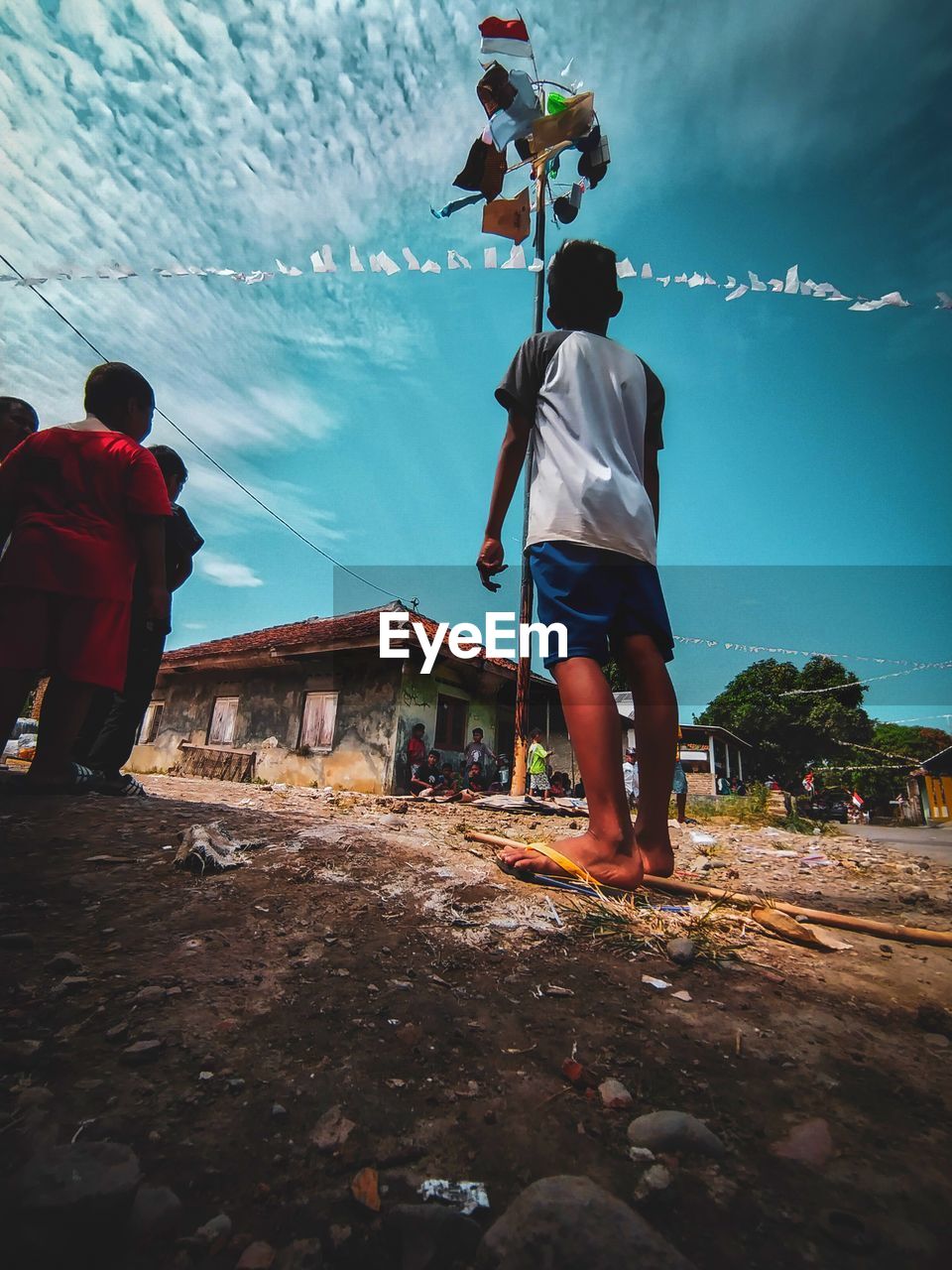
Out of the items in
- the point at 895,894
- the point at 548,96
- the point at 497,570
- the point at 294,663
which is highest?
the point at 548,96

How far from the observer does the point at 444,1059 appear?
77 centimetres

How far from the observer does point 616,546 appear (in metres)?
1.72

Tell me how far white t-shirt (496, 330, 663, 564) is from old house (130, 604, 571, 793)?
833cm

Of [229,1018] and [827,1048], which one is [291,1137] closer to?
[229,1018]

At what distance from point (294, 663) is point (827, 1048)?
11.7m

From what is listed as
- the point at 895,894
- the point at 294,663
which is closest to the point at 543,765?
the point at 294,663

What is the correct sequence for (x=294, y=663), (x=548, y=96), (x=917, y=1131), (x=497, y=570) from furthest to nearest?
(x=294, y=663), (x=548, y=96), (x=497, y=570), (x=917, y=1131)

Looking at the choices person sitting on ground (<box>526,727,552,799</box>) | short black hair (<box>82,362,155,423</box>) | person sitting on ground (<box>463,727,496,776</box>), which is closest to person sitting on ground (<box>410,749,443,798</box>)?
person sitting on ground (<box>463,727,496,776</box>)

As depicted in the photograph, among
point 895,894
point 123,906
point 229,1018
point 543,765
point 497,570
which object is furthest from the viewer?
point 543,765

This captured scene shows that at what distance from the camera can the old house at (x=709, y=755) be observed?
76.2ft

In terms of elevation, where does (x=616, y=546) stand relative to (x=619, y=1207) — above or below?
above

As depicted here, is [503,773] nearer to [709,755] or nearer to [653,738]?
[653,738]

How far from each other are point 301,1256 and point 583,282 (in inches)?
98.5

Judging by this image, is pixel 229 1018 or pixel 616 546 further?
pixel 616 546
